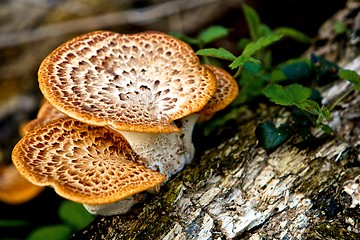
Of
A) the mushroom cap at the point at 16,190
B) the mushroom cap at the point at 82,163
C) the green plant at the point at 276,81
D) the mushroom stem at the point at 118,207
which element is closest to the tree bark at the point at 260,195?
the mushroom stem at the point at 118,207

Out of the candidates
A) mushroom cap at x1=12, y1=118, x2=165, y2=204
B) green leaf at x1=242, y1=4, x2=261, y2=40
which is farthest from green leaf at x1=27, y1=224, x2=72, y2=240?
green leaf at x1=242, y1=4, x2=261, y2=40

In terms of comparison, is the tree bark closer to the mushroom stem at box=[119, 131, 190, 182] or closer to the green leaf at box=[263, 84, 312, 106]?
the mushroom stem at box=[119, 131, 190, 182]

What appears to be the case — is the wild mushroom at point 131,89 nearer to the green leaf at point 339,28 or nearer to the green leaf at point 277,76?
the green leaf at point 277,76

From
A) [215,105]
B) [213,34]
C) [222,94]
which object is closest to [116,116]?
[215,105]

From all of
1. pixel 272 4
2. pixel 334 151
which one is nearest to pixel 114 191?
pixel 334 151

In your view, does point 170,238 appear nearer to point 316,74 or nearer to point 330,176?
point 330,176
